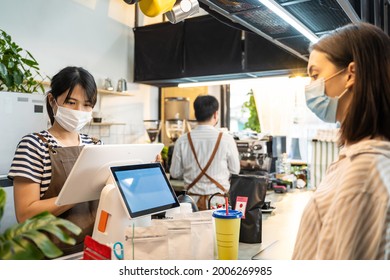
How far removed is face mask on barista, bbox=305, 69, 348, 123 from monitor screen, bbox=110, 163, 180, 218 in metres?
0.63

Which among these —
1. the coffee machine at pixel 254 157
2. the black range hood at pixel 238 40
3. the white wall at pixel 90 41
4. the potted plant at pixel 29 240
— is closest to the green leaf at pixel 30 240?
the potted plant at pixel 29 240

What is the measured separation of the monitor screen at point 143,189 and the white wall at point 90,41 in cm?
287

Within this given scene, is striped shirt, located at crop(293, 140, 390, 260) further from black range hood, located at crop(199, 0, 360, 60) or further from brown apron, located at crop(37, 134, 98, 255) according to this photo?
black range hood, located at crop(199, 0, 360, 60)

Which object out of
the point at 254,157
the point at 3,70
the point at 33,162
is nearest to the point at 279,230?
the point at 33,162

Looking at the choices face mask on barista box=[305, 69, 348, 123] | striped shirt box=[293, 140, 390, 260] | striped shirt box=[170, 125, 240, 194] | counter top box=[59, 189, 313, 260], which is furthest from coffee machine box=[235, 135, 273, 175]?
striped shirt box=[293, 140, 390, 260]

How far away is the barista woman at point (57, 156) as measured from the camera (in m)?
1.45

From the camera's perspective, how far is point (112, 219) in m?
1.20

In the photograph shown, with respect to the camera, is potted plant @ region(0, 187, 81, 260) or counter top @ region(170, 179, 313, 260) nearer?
potted plant @ region(0, 187, 81, 260)

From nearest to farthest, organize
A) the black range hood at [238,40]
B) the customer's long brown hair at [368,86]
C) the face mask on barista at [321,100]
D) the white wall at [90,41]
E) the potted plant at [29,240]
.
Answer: the potted plant at [29,240], the customer's long brown hair at [368,86], the face mask on barista at [321,100], the black range hood at [238,40], the white wall at [90,41]

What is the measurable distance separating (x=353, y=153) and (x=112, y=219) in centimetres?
81

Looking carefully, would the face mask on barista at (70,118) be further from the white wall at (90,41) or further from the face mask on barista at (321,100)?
the white wall at (90,41)

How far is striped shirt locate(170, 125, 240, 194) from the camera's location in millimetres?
2771

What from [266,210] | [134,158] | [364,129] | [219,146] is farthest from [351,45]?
[219,146]

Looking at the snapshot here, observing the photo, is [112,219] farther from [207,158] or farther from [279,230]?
[207,158]
